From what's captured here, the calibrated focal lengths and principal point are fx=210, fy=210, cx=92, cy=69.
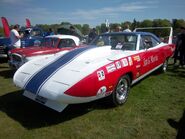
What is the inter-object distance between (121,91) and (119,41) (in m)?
1.62

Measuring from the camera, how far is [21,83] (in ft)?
13.4

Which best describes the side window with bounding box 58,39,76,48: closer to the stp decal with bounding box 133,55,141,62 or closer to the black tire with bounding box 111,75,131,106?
the stp decal with bounding box 133,55,141,62

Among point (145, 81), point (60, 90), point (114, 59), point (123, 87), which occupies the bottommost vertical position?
point (145, 81)

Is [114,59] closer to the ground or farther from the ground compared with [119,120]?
farther from the ground

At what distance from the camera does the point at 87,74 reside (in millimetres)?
3541

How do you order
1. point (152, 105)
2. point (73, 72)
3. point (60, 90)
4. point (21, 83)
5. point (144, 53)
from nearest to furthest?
point (60, 90)
point (73, 72)
point (21, 83)
point (152, 105)
point (144, 53)

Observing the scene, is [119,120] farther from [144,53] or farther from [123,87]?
[144,53]

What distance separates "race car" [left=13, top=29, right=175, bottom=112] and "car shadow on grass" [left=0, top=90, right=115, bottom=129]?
36 cm

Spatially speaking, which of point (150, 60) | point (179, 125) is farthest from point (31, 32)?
point (179, 125)

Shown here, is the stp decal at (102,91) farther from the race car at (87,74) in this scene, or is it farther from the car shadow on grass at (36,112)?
the car shadow on grass at (36,112)

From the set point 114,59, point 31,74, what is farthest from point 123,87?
point 31,74

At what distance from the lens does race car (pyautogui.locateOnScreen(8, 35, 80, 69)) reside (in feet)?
23.8

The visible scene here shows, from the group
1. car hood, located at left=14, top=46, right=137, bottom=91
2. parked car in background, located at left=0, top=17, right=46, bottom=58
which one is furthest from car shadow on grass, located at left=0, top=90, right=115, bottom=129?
parked car in background, located at left=0, top=17, right=46, bottom=58

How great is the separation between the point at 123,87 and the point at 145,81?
197 centimetres
